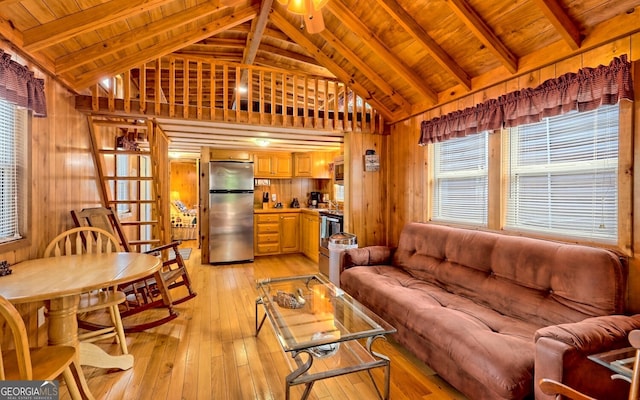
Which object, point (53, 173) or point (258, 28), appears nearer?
point (53, 173)

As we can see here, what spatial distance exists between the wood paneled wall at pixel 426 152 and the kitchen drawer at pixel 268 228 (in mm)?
2280

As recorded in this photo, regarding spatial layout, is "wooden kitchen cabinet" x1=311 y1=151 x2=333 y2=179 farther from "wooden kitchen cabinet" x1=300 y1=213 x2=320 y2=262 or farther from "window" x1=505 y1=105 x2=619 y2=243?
"window" x1=505 y1=105 x2=619 y2=243

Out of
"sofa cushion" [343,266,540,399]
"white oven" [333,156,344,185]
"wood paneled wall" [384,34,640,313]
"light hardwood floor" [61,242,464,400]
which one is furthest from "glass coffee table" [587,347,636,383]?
"white oven" [333,156,344,185]

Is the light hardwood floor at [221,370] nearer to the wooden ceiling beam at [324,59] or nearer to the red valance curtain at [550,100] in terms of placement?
the red valance curtain at [550,100]

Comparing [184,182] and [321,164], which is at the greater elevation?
[321,164]

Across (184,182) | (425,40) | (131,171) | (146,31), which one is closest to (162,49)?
(146,31)

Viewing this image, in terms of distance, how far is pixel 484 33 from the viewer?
238 centimetres

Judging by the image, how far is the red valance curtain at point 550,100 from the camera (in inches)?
71.8

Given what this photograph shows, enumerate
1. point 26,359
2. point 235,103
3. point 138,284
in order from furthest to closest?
point 235,103 → point 138,284 → point 26,359

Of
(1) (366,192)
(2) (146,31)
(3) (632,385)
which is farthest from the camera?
(1) (366,192)

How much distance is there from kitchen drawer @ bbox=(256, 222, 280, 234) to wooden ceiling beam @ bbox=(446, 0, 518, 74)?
448 centimetres

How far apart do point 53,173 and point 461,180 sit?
381 centimetres

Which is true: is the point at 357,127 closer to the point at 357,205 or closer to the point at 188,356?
the point at 357,205

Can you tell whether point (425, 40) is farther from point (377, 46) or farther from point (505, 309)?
point (505, 309)
